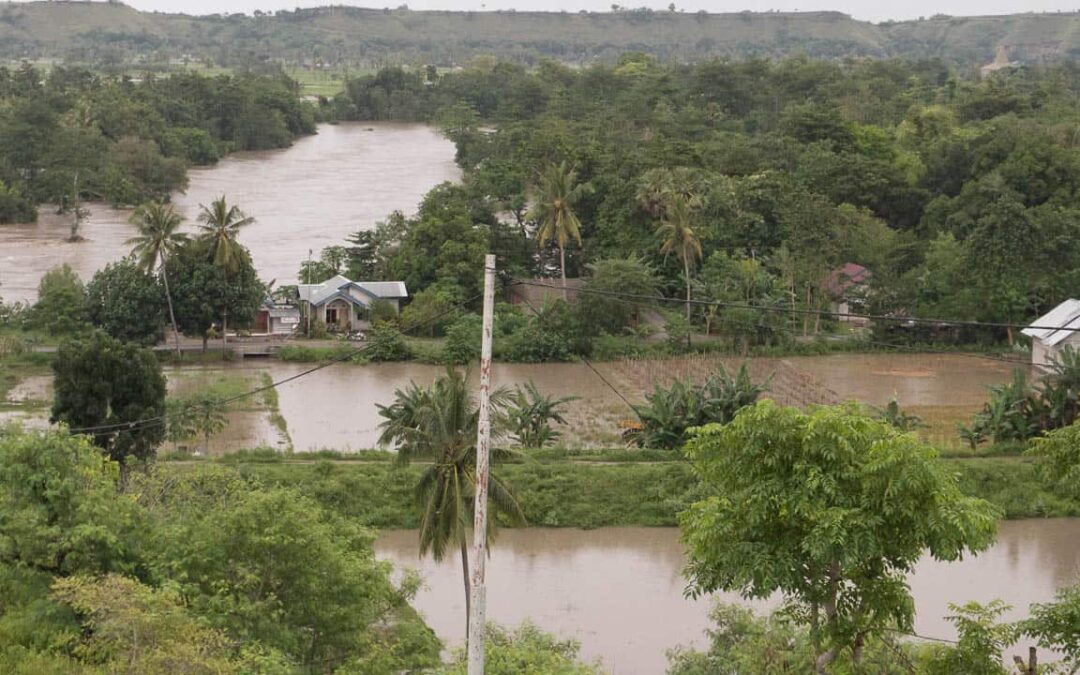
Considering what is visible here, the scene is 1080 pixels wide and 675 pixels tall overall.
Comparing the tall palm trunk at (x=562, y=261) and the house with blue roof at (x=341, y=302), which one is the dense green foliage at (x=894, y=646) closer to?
the house with blue roof at (x=341, y=302)

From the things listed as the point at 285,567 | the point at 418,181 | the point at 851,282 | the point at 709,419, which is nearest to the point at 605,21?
the point at 418,181

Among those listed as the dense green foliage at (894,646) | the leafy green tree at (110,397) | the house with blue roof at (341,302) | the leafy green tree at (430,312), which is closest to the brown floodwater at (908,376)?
the leafy green tree at (430,312)

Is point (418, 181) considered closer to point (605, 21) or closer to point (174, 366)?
point (174, 366)

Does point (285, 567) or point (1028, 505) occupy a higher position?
point (285, 567)

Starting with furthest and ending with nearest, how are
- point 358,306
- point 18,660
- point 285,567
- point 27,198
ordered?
point 27,198, point 358,306, point 285,567, point 18,660

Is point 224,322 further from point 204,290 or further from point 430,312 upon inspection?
point 430,312

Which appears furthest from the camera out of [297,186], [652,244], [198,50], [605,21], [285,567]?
[605,21]

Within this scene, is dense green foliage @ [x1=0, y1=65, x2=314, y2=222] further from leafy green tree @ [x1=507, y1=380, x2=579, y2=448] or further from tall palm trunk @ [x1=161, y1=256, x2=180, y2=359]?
leafy green tree @ [x1=507, y1=380, x2=579, y2=448]

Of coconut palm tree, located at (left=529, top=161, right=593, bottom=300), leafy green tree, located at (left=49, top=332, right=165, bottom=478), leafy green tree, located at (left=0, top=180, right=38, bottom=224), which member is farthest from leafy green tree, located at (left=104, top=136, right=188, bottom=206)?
leafy green tree, located at (left=49, top=332, right=165, bottom=478)
